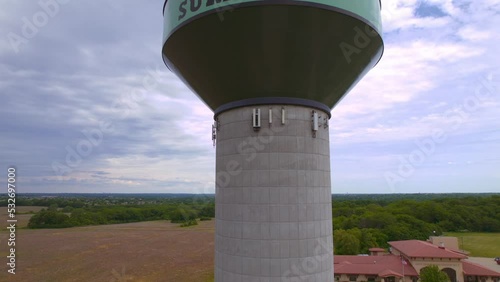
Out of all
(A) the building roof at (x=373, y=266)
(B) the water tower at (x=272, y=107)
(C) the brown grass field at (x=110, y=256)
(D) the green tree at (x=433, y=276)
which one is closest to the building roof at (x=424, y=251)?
(A) the building roof at (x=373, y=266)

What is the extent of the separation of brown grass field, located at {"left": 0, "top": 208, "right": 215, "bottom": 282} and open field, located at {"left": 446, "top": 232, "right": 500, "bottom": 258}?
32431 millimetres

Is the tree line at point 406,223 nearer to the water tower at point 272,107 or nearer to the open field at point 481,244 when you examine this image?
the open field at point 481,244

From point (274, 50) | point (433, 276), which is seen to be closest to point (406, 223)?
point (433, 276)

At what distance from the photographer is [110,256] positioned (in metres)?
38.5

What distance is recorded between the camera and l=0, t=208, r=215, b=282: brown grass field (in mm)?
30125

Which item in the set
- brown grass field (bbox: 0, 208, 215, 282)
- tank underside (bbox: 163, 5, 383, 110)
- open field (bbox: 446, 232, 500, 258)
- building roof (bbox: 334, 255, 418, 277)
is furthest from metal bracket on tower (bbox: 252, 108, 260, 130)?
open field (bbox: 446, 232, 500, 258)

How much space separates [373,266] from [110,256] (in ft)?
101

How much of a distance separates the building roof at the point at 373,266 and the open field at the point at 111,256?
12.1m

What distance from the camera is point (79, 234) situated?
55.7 metres

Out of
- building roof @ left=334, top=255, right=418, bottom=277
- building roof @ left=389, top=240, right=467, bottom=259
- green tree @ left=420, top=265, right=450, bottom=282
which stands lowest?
building roof @ left=334, top=255, right=418, bottom=277

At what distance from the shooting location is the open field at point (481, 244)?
37062mm

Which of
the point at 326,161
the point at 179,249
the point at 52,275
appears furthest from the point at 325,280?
the point at 179,249

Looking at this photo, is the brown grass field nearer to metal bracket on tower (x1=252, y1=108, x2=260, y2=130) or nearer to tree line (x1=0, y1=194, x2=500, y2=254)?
tree line (x1=0, y1=194, x2=500, y2=254)

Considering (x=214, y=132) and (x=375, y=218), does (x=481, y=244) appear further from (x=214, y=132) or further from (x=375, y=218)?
(x=214, y=132)
